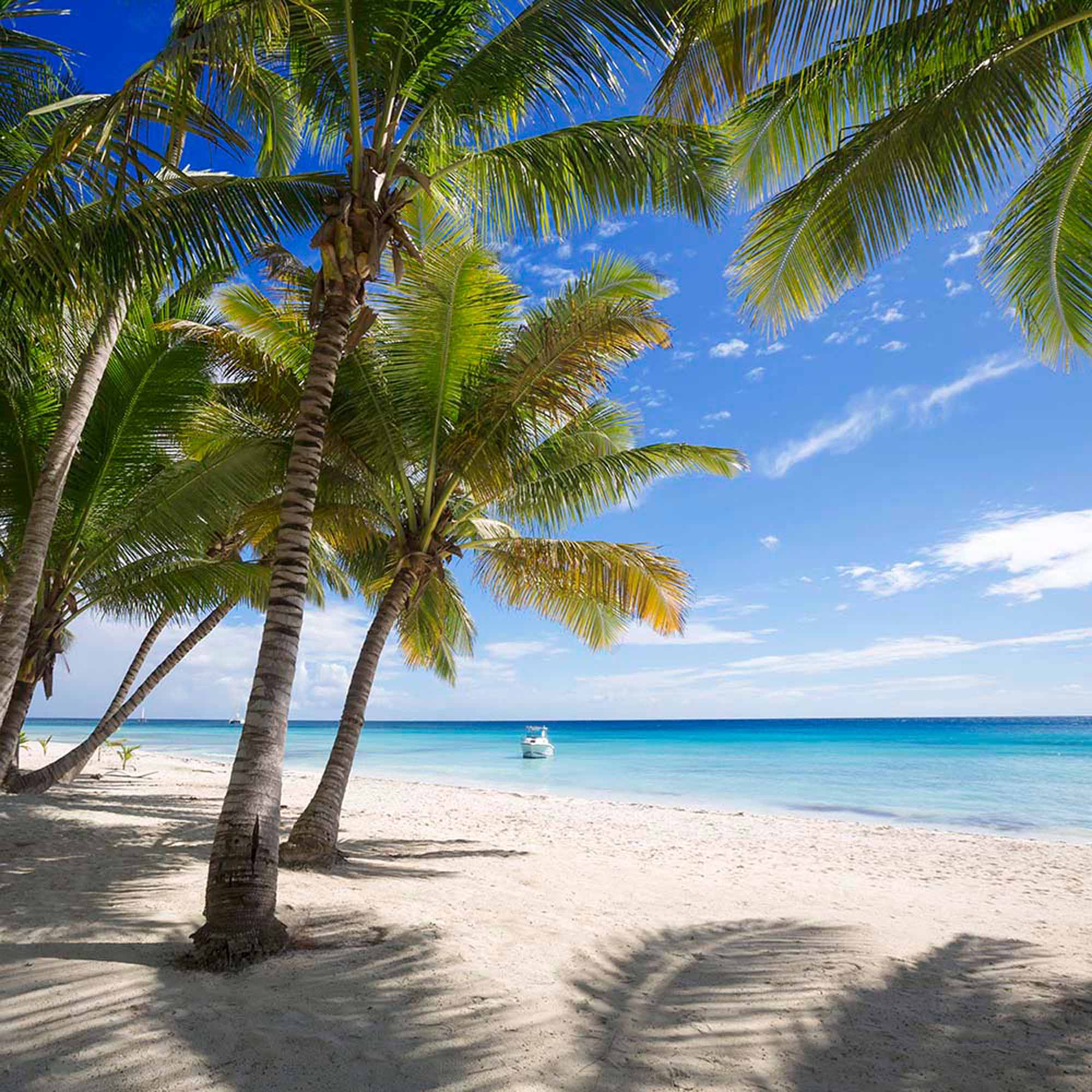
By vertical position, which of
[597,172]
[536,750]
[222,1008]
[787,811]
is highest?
[597,172]

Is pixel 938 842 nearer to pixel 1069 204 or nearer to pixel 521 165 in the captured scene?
pixel 1069 204

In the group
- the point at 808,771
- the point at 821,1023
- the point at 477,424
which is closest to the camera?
the point at 821,1023

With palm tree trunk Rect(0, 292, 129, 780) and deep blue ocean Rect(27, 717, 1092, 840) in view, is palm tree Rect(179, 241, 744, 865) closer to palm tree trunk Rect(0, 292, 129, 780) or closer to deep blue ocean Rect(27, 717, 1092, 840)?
palm tree trunk Rect(0, 292, 129, 780)

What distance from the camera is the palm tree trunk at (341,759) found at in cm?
651

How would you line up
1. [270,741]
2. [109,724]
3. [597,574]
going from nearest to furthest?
[270,741]
[597,574]
[109,724]

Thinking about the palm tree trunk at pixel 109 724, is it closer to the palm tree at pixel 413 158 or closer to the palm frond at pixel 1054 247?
the palm tree at pixel 413 158

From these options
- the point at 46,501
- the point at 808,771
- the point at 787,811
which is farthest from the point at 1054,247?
the point at 808,771

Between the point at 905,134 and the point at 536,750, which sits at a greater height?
the point at 905,134

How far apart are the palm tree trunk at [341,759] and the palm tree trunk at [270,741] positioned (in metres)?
2.20

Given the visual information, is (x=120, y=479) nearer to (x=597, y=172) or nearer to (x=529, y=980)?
(x=597, y=172)

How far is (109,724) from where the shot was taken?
36.1ft

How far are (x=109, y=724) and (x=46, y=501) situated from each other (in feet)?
18.8

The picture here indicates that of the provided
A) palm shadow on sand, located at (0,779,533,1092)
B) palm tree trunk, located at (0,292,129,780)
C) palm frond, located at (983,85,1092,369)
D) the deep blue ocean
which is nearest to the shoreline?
the deep blue ocean

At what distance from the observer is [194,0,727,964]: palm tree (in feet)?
14.4
